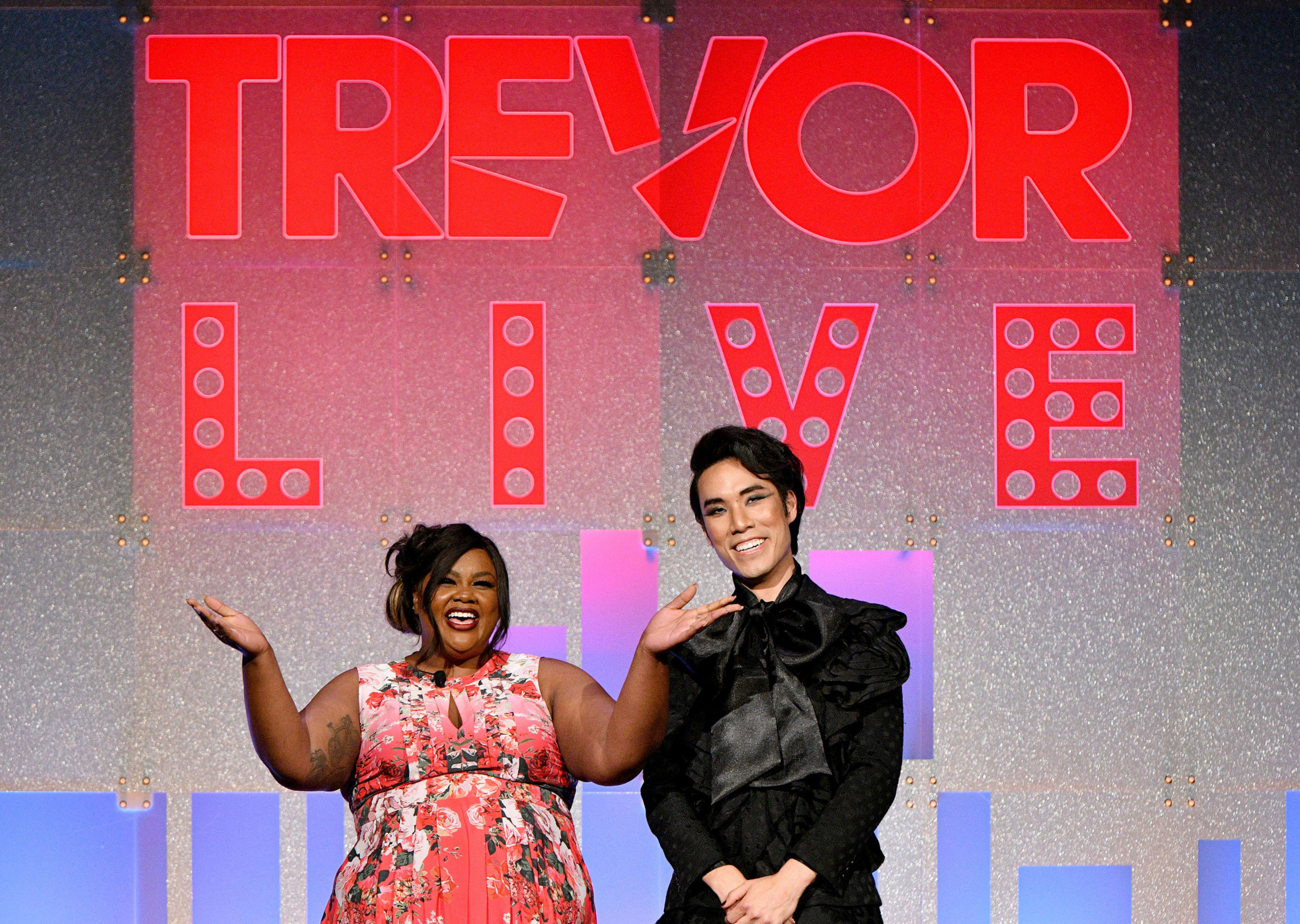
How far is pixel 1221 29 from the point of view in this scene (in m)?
3.57

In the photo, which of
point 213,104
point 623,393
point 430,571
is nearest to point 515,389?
point 623,393

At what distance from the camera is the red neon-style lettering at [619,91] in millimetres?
3506

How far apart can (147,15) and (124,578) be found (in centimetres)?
154

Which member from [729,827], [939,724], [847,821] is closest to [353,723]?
[729,827]

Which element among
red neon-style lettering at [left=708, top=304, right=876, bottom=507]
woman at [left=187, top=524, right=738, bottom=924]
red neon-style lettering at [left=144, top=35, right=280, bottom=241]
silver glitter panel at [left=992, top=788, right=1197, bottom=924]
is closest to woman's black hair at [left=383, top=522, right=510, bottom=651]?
woman at [left=187, top=524, right=738, bottom=924]

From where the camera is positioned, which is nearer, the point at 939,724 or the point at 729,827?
the point at 729,827

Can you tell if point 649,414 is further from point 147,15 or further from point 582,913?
point 147,15

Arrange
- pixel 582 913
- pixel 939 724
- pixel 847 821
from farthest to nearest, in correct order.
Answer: pixel 939 724, pixel 582 913, pixel 847 821

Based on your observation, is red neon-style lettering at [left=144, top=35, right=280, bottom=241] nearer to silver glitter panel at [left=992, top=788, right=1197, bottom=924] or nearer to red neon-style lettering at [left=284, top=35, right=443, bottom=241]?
red neon-style lettering at [left=284, top=35, right=443, bottom=241]

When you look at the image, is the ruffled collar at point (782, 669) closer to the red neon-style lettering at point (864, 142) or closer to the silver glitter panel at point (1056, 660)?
the silver glitter panel at point (1056, 660)

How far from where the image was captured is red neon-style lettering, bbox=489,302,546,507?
3.47 metres

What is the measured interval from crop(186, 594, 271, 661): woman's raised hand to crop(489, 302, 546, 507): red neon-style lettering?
1.19m

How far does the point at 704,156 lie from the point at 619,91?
29cm

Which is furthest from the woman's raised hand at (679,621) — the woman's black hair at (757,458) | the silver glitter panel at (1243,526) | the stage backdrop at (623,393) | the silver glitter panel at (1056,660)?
the silver glitter panel at (1243,526)
